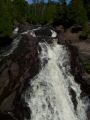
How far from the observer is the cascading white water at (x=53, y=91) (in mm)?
50188

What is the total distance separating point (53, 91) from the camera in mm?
52156

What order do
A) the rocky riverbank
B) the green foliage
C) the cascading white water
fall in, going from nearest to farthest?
the rocky riverbank < the cascading white water < the green foliage

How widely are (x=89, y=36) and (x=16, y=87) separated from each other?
27.8 meters

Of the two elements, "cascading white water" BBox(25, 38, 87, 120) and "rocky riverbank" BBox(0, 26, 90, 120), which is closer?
"rocky riverbank" BBox(0, 26, 90, 120)

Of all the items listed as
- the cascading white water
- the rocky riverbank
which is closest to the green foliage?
the rocky riverbank

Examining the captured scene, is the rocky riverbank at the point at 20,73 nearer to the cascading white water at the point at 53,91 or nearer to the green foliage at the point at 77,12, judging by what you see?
the cascading white water at the point at 53,91

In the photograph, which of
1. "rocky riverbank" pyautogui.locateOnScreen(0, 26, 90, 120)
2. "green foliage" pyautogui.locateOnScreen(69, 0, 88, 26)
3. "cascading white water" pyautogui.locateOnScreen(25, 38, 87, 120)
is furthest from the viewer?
"green foliage" pyautogui.locateOnScreen(69, 0, 88, 26)

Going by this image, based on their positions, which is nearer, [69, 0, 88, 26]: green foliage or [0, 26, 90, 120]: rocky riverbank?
[0, 26, 90, 120]: rocky riverbank

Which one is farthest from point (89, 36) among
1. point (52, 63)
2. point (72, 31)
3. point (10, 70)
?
point (10, 70)

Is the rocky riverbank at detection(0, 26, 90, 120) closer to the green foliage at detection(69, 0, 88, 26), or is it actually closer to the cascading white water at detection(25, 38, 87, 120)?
the cascading white water at detection(25, 38, 87, 120)

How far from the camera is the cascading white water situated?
5019cm

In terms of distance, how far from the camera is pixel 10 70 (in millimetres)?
51625

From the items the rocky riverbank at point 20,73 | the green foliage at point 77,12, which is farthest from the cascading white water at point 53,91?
the green foliage at point 77,12

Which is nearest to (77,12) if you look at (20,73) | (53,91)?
(53,91)
